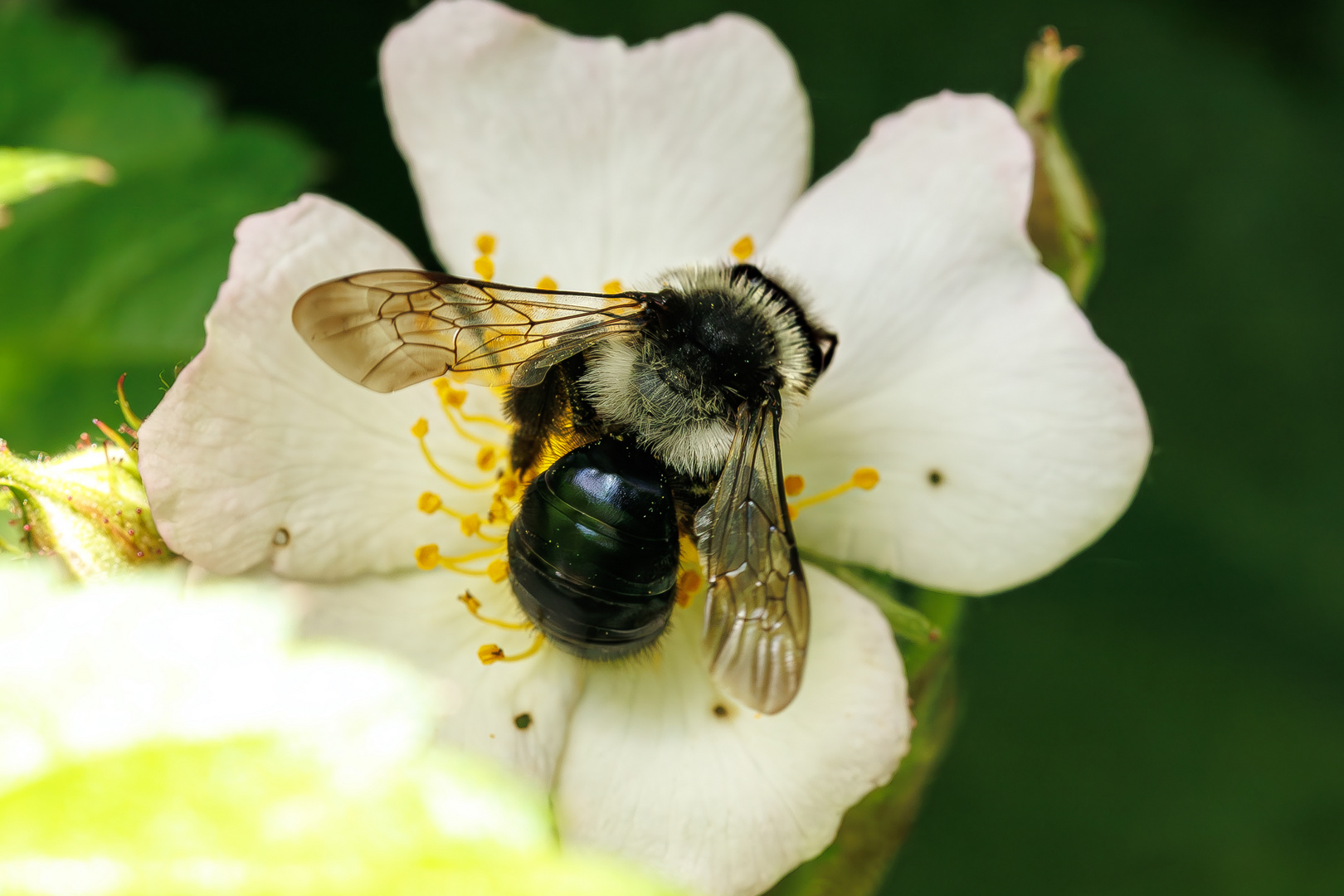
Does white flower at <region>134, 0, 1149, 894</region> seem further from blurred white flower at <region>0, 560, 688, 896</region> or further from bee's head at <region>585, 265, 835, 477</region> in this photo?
blurred white flower at <region>0, 560, 688, 896</region>

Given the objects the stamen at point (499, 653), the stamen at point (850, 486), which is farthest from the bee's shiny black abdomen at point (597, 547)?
the stamen at point (850, 486)

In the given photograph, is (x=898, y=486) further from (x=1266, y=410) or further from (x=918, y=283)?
(x=1266, y=410)

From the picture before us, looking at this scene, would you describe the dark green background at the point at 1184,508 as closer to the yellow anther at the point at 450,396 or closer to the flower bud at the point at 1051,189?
the flower bud at the point at 1051,189

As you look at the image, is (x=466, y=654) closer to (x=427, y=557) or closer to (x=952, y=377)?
(x=427, y=557)

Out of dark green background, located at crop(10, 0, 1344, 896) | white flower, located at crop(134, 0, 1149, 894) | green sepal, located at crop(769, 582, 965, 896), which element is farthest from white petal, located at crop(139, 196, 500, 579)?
dark green background, located at crop(10, 0, 1344, 896)

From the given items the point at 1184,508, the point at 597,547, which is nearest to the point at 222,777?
the point at 597,547

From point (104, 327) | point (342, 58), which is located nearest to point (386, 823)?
point (104, 327)
